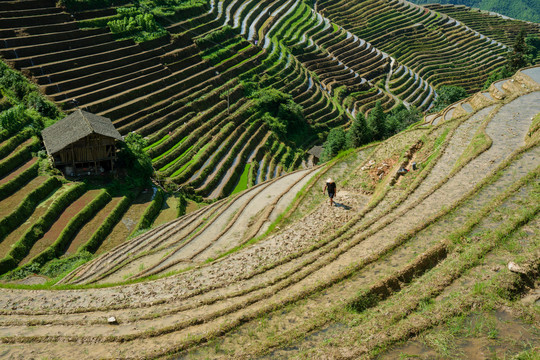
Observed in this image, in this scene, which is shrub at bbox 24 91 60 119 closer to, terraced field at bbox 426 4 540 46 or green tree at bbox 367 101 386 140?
green tree at bbox 367 101 386 140

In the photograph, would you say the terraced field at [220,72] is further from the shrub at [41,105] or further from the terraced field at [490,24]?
the terraced field at [490,24]

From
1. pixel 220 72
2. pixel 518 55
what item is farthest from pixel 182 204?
pixel 518 55

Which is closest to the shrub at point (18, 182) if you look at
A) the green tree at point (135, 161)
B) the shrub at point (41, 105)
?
the green tree at point (135, 161)

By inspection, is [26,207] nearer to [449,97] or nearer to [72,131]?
[72,131]

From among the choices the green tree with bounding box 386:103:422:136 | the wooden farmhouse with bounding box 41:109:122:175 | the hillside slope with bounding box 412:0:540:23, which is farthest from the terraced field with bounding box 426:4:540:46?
the wooden farmhouse with bounding box 41:109:122:175

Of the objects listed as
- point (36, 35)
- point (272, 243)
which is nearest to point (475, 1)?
Answer: point (36, 35)

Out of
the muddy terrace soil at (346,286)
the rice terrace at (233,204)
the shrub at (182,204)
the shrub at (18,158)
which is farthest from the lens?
the shrub at (182,204)

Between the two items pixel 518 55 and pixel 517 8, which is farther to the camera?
pixel 517 8
